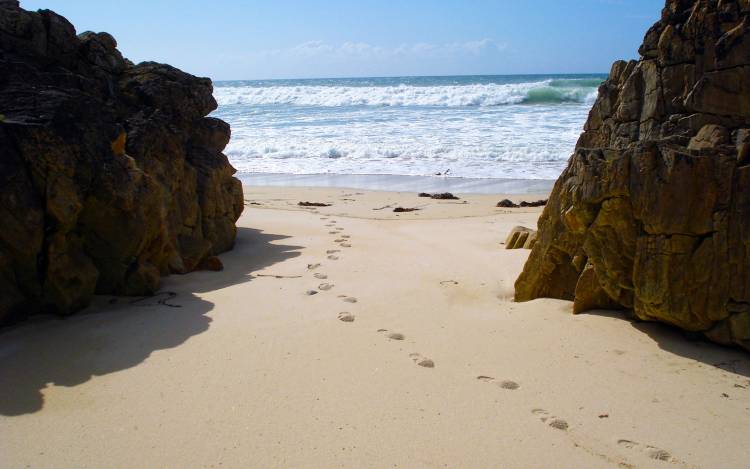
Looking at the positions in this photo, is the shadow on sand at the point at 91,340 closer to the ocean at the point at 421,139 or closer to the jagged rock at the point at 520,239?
the jagged rock at the point at 520,239

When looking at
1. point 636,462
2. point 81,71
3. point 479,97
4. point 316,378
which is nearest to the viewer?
point 636,462

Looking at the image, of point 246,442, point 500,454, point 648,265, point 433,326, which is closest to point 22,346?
point 246,442

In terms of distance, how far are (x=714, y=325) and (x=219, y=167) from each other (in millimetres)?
5152

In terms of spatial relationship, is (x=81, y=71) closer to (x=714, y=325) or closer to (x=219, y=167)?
(x=219, y=167)

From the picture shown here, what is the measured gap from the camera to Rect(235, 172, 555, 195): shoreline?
1241cm

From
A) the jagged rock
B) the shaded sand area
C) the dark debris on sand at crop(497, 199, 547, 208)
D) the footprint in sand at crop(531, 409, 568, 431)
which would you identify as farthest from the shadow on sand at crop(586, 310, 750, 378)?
the dark debris on sand at crop(497, 199, 547, 208)

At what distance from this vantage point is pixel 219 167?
21.8ft

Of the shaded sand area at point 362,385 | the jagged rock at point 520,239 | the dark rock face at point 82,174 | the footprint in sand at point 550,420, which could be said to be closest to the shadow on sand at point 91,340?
the shaded sand area at point 362,385

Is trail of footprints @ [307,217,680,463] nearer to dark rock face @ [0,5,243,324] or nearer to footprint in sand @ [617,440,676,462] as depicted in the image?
footprint in sand @ [617,440,676,462]

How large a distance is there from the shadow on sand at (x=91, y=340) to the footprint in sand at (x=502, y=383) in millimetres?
1796

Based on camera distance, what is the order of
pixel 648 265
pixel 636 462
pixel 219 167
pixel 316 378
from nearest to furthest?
1. pixel 636 462
2. pixel 316 378
3. pixel 648 265
4. pixel 219 167

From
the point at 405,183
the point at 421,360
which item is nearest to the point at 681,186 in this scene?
the point at 421,360

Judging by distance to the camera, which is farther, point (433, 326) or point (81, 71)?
point (81, 71)

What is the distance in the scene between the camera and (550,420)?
2.64 metres
